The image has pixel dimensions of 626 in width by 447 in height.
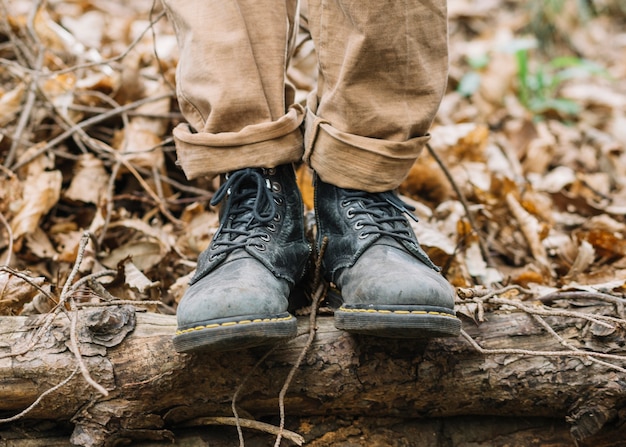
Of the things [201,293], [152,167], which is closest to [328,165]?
[201,293]

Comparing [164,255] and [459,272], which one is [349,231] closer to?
[459,272]

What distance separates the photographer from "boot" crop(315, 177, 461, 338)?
3.81ft

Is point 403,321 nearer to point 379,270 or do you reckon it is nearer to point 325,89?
point 379,270

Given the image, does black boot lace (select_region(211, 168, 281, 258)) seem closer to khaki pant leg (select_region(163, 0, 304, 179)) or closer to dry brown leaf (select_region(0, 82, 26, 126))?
khaki pant leg (select_region(163, 0, 304, 179))

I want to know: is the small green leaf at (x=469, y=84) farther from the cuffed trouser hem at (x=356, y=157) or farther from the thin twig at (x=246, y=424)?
the thin twig at (x=246, y=424)

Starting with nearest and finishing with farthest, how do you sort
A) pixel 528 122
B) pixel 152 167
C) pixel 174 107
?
pixel 152 167 < pixel 174 107 < pixel 528 122

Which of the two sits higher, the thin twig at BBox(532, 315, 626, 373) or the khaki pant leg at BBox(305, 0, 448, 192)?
the khaki pant leg at BBox(305, 0, 448, 192)

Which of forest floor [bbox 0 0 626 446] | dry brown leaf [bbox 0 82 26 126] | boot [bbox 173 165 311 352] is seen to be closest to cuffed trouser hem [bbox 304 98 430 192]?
boot [bbox 173 165 311 352]

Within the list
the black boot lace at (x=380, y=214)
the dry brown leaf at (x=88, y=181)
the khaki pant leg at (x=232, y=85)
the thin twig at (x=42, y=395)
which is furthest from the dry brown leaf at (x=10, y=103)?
the black boot lace at (x=380, y=214)

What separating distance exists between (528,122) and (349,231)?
2283 millimetres

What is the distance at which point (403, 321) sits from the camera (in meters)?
1.14

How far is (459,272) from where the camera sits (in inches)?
71.2

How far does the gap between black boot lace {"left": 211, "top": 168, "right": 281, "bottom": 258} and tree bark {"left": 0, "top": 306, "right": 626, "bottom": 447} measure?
8.6 inches

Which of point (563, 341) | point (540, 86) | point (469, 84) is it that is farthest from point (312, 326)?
point (540, 86)
